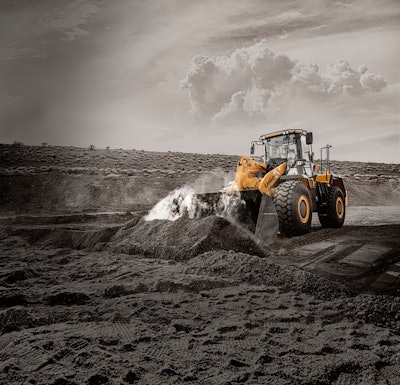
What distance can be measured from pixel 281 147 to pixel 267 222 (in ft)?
10.5

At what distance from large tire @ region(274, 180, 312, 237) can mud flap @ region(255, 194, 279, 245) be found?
0.21 m

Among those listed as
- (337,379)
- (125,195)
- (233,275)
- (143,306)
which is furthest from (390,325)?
(125,195)

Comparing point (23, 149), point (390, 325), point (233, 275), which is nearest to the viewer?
point (390, 325)

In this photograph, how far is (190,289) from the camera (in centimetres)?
429

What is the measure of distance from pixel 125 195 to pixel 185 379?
1904 centimetres

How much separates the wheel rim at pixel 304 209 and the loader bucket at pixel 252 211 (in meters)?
0.77

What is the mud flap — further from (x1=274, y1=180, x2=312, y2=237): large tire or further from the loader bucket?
(x1=274, y1=180, x2=312, y2=237): large tire

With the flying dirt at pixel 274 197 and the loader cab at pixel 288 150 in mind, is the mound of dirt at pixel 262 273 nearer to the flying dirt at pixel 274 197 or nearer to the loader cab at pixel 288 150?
the flying dirt at pixel 274 197

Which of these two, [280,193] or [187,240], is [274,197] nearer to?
[280,193]

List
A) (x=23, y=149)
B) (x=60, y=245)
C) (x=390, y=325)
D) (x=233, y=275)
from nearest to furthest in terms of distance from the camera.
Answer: (x=390, y=325) < (x=233, y=275) < (x=60, y=245) < (x=23, y=149)

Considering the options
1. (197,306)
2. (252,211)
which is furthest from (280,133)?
(197,306)

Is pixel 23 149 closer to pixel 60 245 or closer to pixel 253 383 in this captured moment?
pixel 60 245

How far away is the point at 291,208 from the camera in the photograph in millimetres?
7520

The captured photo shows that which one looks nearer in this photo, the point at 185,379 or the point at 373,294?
the point at 185,379
